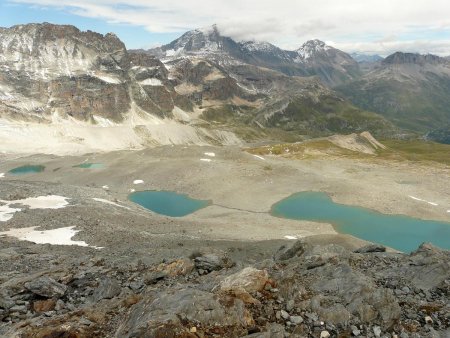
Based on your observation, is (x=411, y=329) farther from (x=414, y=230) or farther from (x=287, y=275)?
(x=414, y=230)

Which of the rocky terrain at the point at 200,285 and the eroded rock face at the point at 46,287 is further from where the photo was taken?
the eroded rock face at the point at 46,287

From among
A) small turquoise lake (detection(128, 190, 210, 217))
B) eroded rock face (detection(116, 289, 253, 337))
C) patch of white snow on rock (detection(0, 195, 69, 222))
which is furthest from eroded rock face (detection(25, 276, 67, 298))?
small turquoise lake (detection(128, 190, 210, 217))

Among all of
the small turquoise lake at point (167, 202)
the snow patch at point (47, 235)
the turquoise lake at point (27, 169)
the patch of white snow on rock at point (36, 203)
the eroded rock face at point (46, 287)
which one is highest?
the eroded rock face at point (46, 287)

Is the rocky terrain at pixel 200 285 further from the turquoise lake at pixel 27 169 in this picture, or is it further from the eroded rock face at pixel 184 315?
the turquoise lake at pixel 27 169

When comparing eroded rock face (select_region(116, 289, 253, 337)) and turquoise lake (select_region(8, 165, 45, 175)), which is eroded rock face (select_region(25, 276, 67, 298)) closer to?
eroded rock face (select_region(116, 289, 253, 337))

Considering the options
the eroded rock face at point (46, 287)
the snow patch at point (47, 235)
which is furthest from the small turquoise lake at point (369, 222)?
the eroded rock face at point (46, 287)

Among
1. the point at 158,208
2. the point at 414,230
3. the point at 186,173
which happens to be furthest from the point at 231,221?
the point at 186,173
